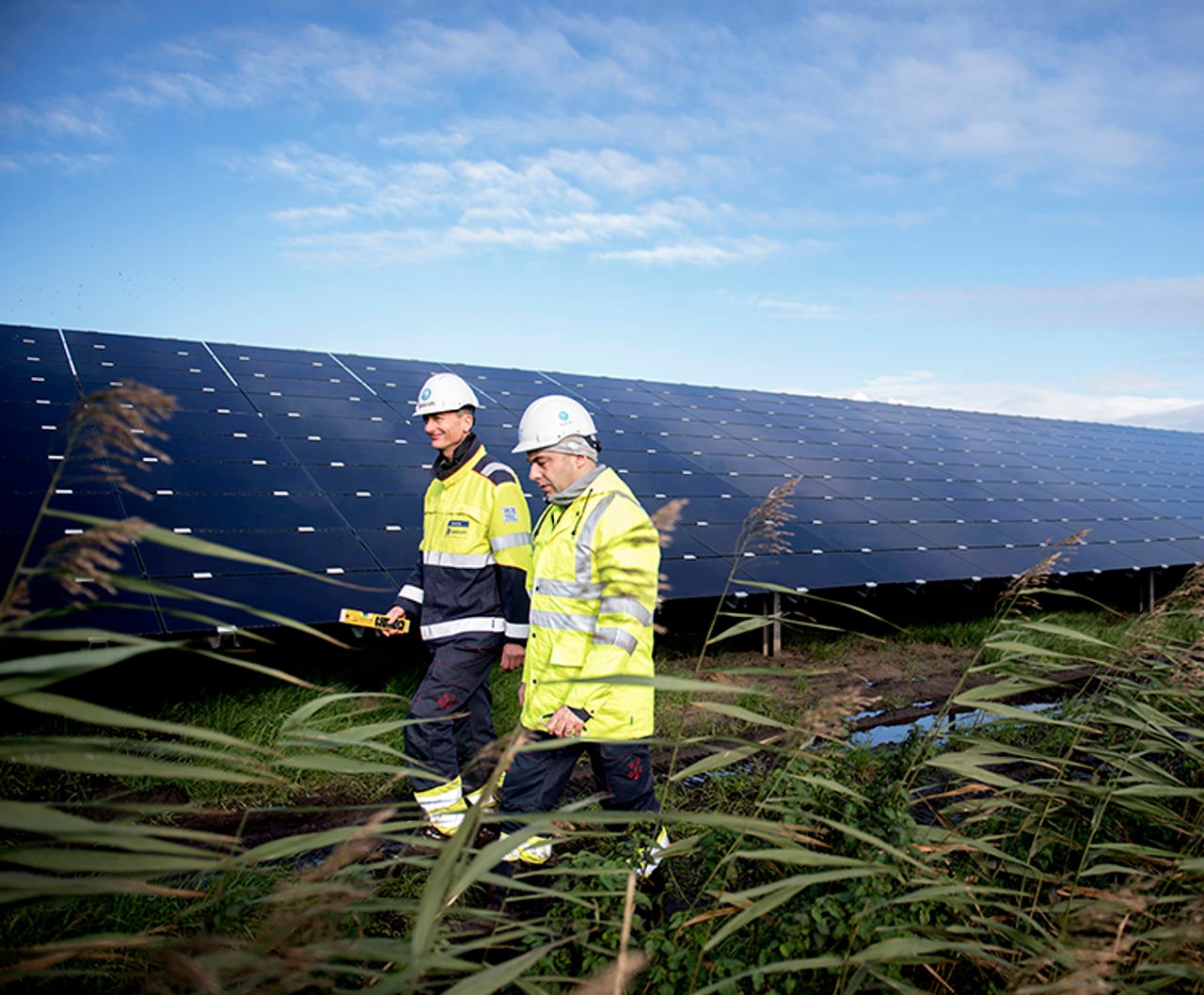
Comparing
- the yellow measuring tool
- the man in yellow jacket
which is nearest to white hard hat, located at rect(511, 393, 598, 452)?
the man in yellow jacket

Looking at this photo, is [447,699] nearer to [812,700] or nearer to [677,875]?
[677,875]

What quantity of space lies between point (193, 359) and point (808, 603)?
299 inches

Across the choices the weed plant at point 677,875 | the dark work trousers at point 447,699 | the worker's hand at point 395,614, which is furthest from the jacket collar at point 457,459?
the weed plant at point 677,875

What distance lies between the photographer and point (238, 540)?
6090 mm

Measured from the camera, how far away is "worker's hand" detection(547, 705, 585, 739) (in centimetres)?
328

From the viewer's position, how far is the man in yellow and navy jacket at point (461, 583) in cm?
430

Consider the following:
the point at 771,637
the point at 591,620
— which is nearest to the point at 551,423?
the point at 591,620

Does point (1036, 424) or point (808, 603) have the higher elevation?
point (1036, 424)

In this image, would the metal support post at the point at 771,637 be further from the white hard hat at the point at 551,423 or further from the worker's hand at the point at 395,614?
the white hard hat at the point at 551,423

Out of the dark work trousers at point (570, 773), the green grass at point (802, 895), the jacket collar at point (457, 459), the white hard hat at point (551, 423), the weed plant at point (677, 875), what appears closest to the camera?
the weed plant at point (677, 875)

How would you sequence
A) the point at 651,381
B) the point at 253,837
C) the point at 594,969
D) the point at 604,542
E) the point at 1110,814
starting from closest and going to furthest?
the point at 594,969 < the point at 1110,814 < the point at 604,542 < the point at 253,837 < the point at 651,381

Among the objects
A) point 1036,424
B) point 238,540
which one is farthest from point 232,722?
point 1036,424

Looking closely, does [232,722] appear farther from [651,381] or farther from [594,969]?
[651,381]

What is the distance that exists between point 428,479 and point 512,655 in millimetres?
4060
